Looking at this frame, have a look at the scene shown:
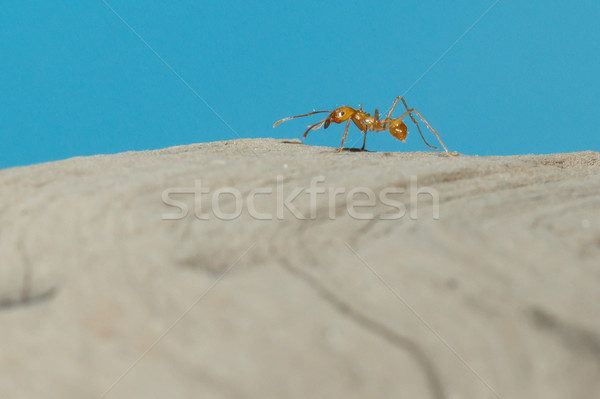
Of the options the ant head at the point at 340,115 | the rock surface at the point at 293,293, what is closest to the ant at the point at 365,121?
the ant head at the point at 340,115

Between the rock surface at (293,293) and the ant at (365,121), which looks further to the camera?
the ant at (365,121)

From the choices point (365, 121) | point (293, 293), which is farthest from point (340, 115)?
point (293, 293)

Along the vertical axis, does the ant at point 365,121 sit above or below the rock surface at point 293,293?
above

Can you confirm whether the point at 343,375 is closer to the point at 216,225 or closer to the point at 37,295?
the point at 216,225

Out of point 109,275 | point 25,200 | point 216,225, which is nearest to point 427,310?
point 216,225

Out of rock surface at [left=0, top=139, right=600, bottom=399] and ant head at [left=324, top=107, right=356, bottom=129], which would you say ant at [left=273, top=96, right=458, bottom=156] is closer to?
ant head at [left=324, top=107, right=356, bottom=129]

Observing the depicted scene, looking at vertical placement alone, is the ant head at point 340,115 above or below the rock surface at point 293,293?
above

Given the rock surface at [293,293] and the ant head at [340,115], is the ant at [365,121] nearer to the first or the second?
the ant head at [340,115]
